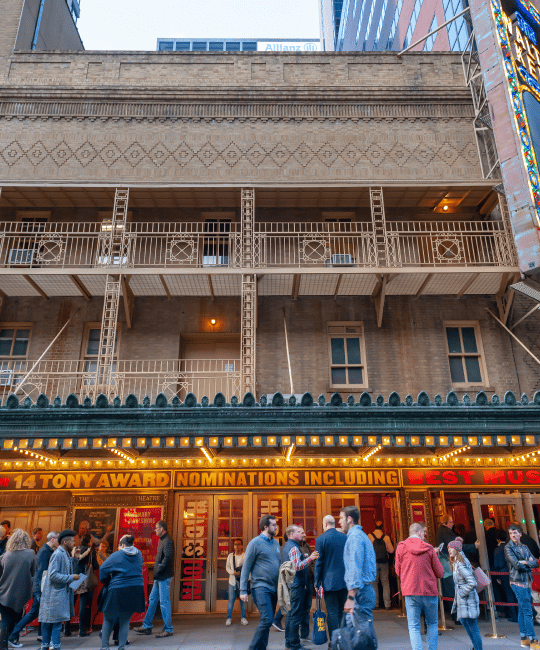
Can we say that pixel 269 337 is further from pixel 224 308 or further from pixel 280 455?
pixel 280 455

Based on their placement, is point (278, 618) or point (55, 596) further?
point (278, 618)

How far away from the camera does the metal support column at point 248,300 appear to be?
44.4 ft

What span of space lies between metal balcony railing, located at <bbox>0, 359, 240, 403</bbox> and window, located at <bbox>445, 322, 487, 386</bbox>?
6.19 metres

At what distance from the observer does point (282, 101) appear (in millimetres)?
16719

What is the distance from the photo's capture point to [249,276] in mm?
14297

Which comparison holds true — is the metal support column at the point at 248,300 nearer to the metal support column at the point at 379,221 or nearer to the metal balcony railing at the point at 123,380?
the metal balcony railing at the point at 123,380

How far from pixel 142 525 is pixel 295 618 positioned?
6747 mm

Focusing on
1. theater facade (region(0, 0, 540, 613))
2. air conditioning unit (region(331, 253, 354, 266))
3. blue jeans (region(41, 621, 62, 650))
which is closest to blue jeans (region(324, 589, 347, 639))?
blue jeans (region(41, 621, 62, 650))

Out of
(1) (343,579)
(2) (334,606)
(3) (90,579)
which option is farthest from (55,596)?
(1) (343,579)

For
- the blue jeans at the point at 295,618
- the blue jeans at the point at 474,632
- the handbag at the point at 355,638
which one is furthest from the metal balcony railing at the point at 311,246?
the handbag at the point at 355,638

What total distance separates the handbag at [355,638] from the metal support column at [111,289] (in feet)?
27.8

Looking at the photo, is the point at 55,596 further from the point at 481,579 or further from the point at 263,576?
the point at 481,579

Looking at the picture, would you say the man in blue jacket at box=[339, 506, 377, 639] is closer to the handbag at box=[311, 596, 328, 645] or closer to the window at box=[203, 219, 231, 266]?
the handbag at box=[311, 596, 328, 645]

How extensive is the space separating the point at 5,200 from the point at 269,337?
8918 millimetres
